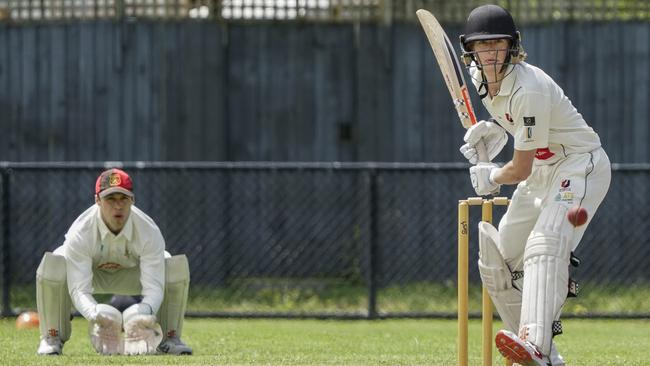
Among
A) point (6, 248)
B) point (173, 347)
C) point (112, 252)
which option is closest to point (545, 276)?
point (173, 347)

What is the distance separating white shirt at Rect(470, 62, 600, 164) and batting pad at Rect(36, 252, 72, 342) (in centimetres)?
268

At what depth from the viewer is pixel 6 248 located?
1045cm

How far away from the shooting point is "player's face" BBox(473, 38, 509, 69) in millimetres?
6129

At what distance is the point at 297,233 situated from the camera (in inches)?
460

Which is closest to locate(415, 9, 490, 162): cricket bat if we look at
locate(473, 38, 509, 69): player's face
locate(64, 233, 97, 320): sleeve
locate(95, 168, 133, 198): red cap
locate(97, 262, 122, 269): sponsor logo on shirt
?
locate(473, 38, 509, 69): player's face

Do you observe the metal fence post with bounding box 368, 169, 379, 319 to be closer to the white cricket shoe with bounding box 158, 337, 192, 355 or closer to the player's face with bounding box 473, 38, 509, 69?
the white cricket shoe with bounding box 158, 337, 192, 355

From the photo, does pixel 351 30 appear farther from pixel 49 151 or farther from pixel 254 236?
pixel 49 151

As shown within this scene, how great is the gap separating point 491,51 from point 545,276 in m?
0.99

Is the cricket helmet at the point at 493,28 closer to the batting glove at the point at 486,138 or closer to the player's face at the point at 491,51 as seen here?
the player's face at the point at 491,51

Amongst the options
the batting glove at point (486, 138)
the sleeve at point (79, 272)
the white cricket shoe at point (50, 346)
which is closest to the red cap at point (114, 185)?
the sleeve at point (79, 272)

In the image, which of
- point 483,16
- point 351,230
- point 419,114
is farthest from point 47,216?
point 483,16

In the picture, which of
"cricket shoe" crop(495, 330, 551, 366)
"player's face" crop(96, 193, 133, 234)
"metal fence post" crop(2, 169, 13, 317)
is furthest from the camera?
"metal fence post" crop(2, 169, 13, 317)

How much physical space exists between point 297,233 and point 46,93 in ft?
7.97

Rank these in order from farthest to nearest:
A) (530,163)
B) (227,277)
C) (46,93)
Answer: (46,93), (227,277), (530,163)
